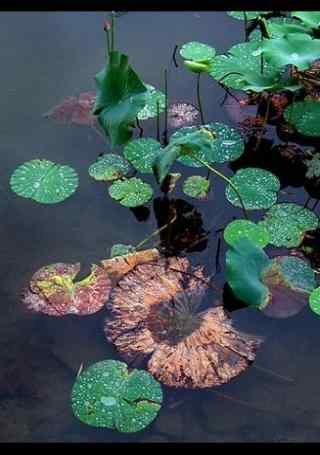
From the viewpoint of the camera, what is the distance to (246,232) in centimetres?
200

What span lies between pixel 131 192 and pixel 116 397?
0.77m

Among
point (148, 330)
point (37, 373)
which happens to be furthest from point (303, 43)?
point (37, 373)

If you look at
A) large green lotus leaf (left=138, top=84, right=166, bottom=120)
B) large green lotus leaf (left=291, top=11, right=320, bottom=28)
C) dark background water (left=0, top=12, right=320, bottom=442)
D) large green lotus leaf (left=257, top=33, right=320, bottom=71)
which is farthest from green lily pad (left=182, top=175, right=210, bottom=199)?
large green lotus leaf (left=291, top=11, right=320, bottom=28)

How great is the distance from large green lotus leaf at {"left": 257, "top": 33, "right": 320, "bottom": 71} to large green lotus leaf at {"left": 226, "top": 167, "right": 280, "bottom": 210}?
39cm

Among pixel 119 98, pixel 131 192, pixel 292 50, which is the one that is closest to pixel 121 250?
pixel 131 192

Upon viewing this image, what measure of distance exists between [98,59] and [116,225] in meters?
0.91

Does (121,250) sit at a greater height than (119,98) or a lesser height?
lesser

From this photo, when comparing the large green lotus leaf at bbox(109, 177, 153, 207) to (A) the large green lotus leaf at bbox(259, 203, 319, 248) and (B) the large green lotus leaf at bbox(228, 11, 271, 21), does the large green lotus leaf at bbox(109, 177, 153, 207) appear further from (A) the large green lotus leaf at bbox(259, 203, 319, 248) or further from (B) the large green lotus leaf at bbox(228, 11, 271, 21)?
(B) the large green lotus leaf at bbox(228, 11, 271, 21)

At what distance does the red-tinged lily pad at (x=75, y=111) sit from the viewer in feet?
8.11

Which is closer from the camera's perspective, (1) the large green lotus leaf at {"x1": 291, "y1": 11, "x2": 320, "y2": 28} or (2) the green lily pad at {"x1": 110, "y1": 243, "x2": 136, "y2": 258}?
(2) the green lily pad at {"x1": 110, "y1": 243, "x2": 136, "y2": 258}

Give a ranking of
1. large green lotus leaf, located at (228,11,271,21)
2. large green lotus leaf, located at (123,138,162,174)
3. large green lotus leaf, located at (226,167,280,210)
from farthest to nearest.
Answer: large green lotus leaf, located at (228,11,271,21), large green lotus leaf, located at (123,138,162,174), large green lotus leaf, located at (226,167,280,210)

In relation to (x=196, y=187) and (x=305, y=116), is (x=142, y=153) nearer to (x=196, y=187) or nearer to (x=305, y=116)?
(x=196, y=187)

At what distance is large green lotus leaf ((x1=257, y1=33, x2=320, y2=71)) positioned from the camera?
1.98m

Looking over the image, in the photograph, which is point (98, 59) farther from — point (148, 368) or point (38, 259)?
point (148, 368)
